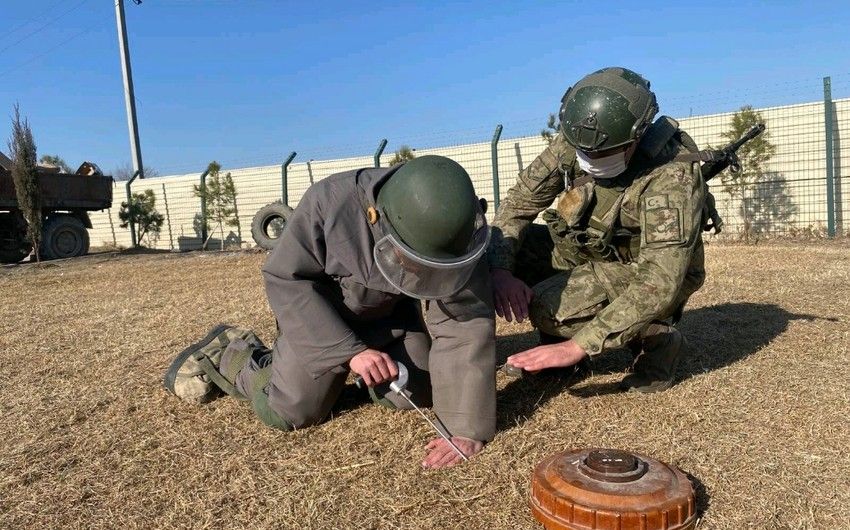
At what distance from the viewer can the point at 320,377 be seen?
2.60m

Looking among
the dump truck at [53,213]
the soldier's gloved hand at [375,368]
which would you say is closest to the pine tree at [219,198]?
the dump truck at [53,213]

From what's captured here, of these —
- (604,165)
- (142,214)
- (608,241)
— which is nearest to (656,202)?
(604,165)

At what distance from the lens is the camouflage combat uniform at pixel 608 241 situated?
254 cm

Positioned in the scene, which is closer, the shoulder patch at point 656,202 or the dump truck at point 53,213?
the shoulder patch at point 656,202

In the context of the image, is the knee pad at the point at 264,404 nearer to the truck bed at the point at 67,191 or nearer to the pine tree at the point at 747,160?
the pine tree at the point at 747,160

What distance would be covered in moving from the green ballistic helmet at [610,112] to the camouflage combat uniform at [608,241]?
0.22 meters

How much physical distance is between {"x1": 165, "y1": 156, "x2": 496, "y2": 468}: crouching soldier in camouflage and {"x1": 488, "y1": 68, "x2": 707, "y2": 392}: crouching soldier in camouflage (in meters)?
0.27

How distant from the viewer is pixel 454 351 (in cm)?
250

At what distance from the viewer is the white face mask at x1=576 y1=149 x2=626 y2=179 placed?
276 cm

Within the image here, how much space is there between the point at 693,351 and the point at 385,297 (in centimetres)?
190

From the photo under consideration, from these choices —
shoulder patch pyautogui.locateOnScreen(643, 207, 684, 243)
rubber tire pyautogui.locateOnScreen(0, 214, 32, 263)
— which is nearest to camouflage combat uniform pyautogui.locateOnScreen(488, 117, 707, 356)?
shoulder patch pyautogui.locateOnScreen(643, 207, 684, 243)

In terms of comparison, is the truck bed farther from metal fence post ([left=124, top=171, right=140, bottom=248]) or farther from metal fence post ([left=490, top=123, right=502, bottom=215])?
metal fence post ([left=490, top=123, right=502, bottom=215])

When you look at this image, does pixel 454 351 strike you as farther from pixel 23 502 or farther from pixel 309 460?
pixel 23 502

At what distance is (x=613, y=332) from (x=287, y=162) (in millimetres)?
12624
